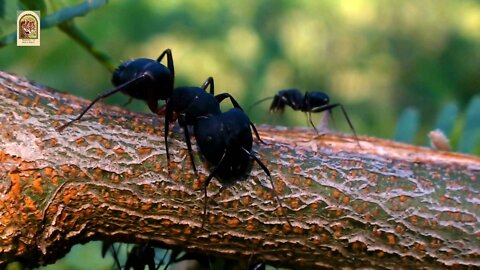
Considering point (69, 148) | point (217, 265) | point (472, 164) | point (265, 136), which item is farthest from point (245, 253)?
point (472, 164)

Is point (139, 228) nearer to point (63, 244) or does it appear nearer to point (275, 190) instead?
point (63, 244)

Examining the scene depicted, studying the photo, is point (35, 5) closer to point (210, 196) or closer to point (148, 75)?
point (148, 75)

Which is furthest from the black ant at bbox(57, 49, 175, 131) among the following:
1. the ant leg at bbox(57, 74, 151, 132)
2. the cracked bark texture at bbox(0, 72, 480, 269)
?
the cracked bark texture at bbox(0, 72, 480, 269)

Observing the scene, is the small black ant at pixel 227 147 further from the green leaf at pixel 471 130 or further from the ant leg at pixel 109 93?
the green leaf at pixel 471 130

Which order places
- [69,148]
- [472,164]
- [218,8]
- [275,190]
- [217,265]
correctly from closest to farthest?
[69,148] < [275,190] < [217,265] < [472,164] < [218,8]

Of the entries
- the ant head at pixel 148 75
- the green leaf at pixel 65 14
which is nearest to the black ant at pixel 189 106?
the ant head at pixel 148 75

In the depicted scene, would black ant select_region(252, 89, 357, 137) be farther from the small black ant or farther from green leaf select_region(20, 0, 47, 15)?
green leaf select_region(20, 0, 47, 15)
